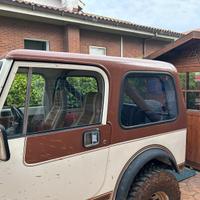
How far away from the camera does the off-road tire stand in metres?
2.99

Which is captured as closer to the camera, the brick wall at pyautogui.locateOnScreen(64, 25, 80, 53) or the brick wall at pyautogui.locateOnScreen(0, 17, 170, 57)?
the brick wall at pyautogui.locateOnScreen(0, 17, 170, 57)

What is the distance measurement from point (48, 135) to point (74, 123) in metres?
0.33

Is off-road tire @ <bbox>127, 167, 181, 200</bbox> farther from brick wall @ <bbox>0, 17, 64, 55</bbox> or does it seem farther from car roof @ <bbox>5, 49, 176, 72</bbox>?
brick wall @ <bbox>0, 17, 64, 55</bbox>

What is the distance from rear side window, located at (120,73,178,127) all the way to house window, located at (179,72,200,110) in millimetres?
2196

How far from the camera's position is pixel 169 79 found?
3480 mm

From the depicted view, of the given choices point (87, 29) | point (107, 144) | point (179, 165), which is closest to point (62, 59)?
point (107, 144)

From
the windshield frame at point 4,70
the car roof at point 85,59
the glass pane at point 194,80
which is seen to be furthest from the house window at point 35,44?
the windshield frame at point 4,70

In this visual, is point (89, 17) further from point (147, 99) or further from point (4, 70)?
point (4, 70)

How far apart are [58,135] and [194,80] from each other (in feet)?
12.7

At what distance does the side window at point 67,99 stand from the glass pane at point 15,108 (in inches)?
4.2

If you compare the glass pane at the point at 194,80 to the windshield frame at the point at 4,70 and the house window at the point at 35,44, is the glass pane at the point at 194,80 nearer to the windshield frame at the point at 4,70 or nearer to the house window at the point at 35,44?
the windshield frame at the point at 4,70

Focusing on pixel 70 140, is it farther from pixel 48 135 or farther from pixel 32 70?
pixel 32 70

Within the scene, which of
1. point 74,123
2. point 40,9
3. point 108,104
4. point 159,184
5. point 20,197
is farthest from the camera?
point 40,9

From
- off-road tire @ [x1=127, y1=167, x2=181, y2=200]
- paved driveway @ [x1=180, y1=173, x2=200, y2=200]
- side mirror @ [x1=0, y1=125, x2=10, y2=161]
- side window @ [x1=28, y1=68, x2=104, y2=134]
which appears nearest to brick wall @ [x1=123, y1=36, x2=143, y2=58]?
paved driveway @ [x1=180, y1=173, x2=200, y2=200]
